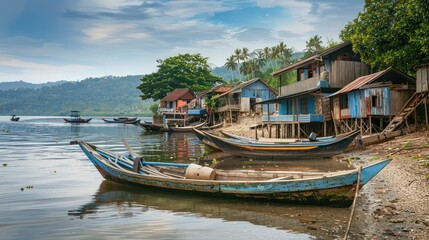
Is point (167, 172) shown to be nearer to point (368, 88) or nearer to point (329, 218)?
point (329, 218)

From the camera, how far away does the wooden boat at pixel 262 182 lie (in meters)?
8.57

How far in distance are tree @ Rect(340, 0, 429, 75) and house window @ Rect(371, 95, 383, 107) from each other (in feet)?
7.81

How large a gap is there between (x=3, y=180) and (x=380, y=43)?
22.9m

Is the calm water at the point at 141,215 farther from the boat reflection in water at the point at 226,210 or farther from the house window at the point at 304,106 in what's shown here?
the house window at the point at 304,106

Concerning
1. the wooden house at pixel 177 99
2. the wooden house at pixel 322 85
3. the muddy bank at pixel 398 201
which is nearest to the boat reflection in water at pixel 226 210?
the muddy bank at pixel 398 201

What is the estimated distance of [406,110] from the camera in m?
20.4

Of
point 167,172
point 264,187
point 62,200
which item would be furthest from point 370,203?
point 62,200

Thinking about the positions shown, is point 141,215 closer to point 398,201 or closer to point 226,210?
point 226,210

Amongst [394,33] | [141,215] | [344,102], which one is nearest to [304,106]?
[344,102]

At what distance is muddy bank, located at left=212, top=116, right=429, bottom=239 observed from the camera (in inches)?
277

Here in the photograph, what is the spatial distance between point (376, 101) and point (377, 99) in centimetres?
16

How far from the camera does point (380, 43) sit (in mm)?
23109

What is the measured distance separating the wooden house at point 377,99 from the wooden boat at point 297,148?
4.63 m

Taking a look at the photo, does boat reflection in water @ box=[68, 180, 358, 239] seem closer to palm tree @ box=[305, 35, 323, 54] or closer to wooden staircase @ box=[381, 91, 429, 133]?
wooden staircase @ box=[381, 91, 429, 133]
